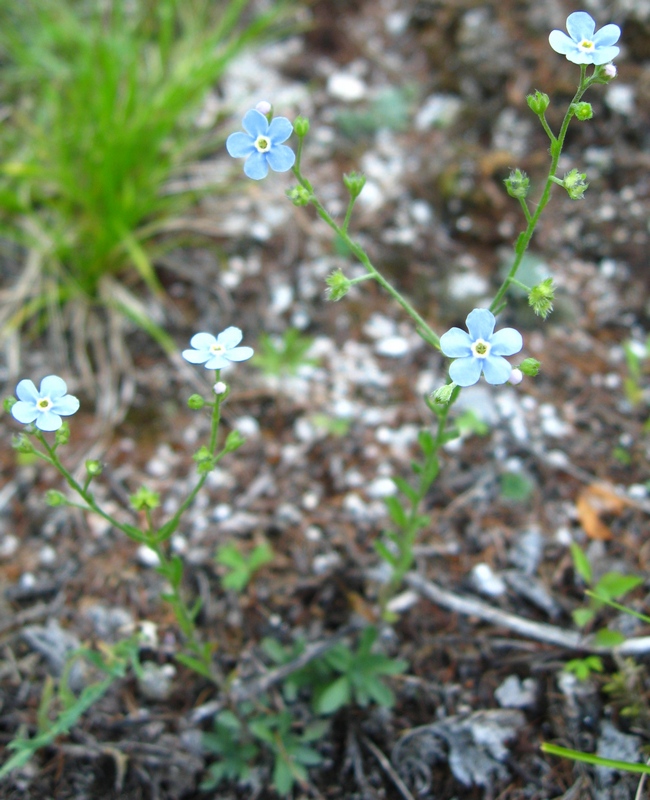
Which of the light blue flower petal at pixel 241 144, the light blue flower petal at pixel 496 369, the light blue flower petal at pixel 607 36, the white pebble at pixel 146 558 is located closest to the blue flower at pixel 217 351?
the light blue flower petal at pixel 241 144

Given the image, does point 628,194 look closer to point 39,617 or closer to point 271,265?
point 271,265

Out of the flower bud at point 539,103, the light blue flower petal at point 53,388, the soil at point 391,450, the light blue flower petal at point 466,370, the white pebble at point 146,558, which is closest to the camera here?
the light blue flower petal at point 466,370

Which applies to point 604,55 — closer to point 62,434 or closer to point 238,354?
point 238,354

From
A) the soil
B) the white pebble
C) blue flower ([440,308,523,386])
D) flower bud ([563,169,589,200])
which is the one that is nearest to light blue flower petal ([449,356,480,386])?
blue flower ([440,308,523,386])

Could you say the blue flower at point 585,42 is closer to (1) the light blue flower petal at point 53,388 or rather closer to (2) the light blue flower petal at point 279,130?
(2) the light blue flower petal at point 279,130

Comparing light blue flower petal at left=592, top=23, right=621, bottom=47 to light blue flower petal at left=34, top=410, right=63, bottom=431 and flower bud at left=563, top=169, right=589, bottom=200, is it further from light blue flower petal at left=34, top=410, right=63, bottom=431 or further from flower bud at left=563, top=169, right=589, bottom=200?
light blue flower petal at left=34, top=410, right=63, bottom=431

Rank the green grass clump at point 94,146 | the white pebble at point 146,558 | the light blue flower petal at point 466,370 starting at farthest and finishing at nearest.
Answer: the green grass clump at point 94,146, the white pebble at point 146,558, the light blue flower petal at point 466,370

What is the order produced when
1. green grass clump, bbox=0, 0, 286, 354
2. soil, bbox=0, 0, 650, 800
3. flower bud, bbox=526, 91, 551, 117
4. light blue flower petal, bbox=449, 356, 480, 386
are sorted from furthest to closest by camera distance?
green grass clump, bbox=0, 0, 286, 354
soil, bbox=0, 0, 650, 800
flower bud, bbox=526, 91, 551, 117
light blue flower petal, bbox=449, 356, 480, 386
